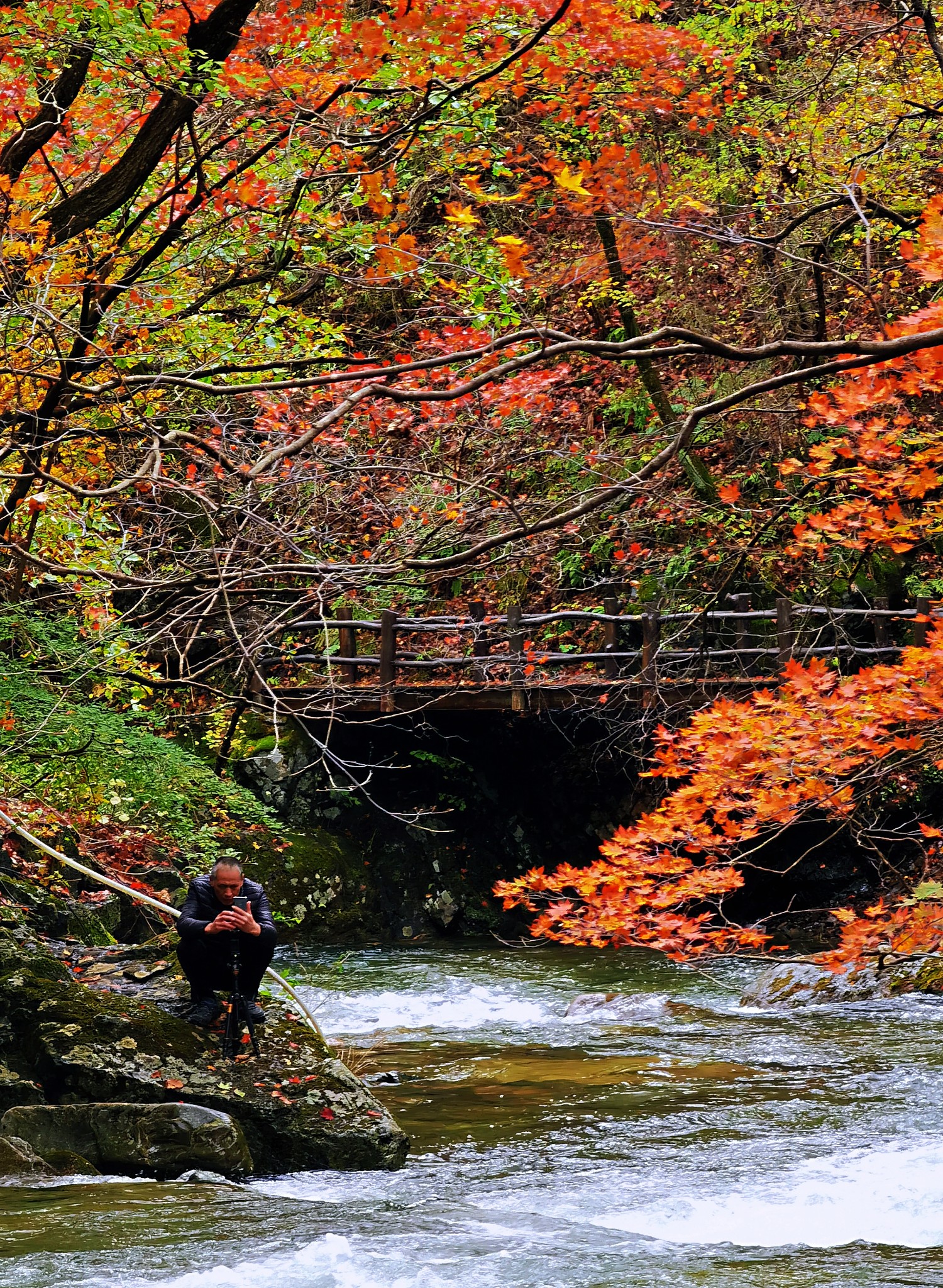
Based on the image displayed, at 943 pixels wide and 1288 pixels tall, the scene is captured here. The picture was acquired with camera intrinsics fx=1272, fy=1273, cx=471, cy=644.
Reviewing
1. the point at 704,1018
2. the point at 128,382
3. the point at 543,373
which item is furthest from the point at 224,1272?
the point at 543,373

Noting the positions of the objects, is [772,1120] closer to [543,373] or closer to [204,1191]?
[204,1191]

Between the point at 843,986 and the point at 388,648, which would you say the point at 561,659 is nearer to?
the point at 388,648

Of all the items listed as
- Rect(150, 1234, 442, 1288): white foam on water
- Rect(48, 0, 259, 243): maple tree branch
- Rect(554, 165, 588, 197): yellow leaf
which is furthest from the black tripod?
Rect(554, 165, 588, 197): yellow leaf

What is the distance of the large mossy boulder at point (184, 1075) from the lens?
6844 mm

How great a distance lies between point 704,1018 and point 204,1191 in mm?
5888

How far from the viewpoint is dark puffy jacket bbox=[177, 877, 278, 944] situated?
23.2 ft

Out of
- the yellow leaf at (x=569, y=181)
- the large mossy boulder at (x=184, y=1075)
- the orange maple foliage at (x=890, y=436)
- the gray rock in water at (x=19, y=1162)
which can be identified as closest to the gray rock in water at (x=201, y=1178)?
the large mossy boulder at (x=184, y=1075)

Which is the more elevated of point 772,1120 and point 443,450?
point 443,450

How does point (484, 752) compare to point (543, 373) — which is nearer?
point (543, 373)

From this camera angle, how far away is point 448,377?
10195 mm

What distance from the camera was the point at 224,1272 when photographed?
4.99 m

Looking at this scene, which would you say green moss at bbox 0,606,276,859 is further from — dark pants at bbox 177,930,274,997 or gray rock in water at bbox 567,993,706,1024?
gray rock in water at bbox 567,993,706,1024

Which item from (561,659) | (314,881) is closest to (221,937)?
(561,659)

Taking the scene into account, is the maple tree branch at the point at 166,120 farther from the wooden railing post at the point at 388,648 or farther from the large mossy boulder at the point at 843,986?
the wooden railing post at the point at 388,648
